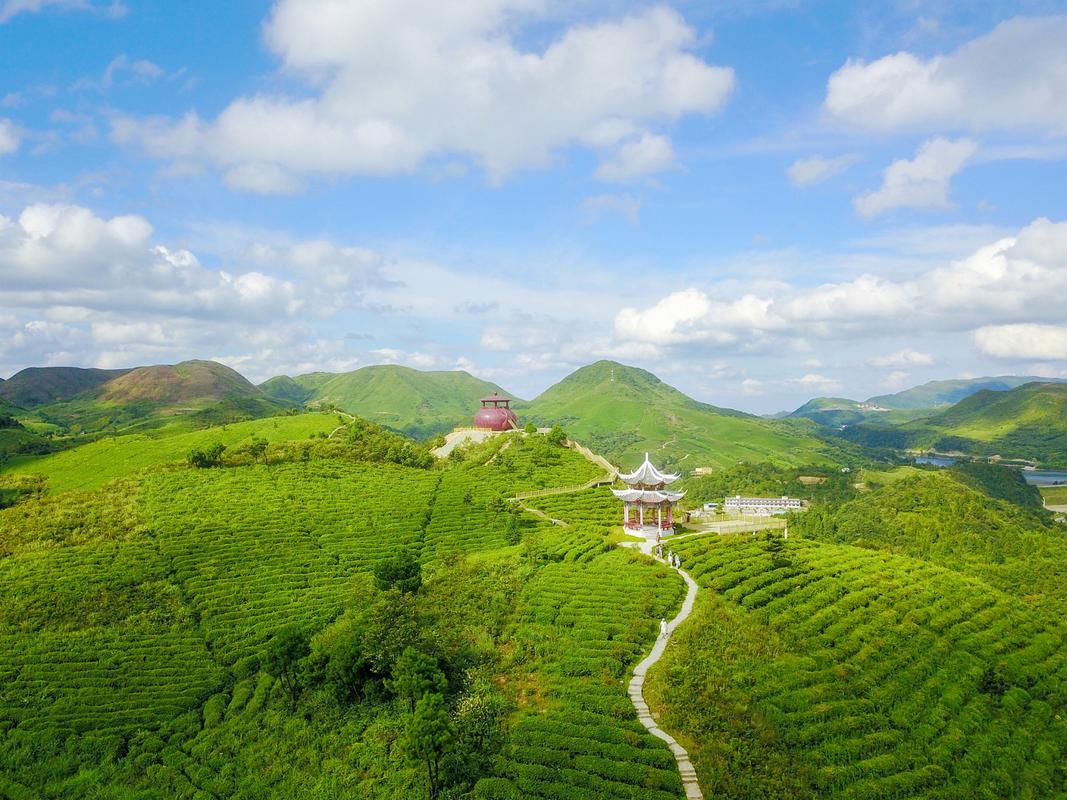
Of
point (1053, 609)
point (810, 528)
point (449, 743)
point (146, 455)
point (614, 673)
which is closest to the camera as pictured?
point (449, 743)

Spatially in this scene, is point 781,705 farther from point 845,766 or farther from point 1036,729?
point 1036,729

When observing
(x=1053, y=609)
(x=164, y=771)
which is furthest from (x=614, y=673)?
(x=1053, y=609)

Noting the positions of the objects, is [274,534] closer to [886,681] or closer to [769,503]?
[886,681]

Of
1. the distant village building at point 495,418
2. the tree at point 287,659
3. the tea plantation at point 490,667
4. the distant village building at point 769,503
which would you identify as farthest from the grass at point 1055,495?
the tree at point 287,659

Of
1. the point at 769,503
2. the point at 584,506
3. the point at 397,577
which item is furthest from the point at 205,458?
the point at 769,503

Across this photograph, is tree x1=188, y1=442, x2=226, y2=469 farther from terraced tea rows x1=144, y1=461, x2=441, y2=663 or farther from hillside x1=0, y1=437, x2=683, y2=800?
hillside x1=0, y1=437, x2=683, y2=800
